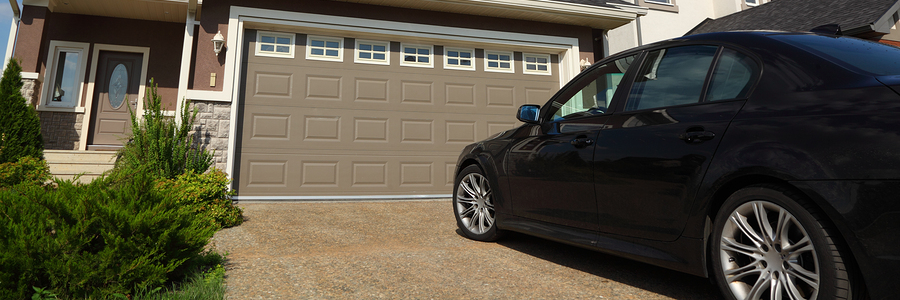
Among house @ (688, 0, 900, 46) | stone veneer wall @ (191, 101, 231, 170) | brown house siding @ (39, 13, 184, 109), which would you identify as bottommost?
stone veneer wall @ (191, 101, 231, 170)

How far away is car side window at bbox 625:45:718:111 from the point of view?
8.13ft

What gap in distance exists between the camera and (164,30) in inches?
341

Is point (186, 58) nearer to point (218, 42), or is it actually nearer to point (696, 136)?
point (218, 42)

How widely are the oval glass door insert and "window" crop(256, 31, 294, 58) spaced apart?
3144mm

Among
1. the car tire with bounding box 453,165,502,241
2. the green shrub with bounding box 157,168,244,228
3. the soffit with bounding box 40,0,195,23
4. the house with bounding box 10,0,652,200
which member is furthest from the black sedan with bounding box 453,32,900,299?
the soffit with bounding box 40,0,195,23

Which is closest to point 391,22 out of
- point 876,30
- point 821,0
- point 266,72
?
point 266,72

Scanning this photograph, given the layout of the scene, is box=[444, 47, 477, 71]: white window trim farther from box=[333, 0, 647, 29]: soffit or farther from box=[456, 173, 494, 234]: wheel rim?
box=[456, 173, 494, 234]: wheel rim

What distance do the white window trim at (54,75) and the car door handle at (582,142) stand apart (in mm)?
8793

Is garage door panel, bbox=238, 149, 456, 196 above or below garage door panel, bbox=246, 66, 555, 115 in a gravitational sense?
below

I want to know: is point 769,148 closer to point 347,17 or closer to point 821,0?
point 347,17

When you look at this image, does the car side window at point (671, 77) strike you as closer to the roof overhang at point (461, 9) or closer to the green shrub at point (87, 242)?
the green shrub at point (87, 242)

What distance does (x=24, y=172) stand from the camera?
5.88m

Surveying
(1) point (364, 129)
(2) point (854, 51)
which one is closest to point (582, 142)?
(2) point (854, 51)

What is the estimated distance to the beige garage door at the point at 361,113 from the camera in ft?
23.5
